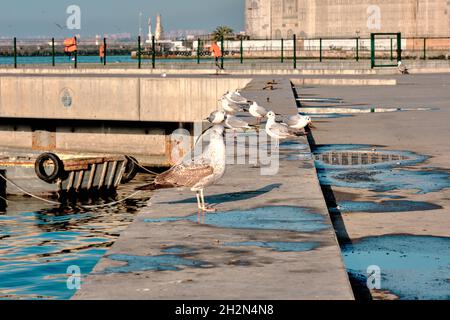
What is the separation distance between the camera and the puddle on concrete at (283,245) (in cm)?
913

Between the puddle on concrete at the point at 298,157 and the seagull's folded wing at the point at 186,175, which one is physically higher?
the seagull's folded wing at the point at 186,175

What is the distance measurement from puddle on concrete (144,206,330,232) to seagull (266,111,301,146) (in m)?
6.38

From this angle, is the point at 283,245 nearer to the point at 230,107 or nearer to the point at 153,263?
the point at 153,263

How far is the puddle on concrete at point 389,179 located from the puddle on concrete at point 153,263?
5541 millimetres

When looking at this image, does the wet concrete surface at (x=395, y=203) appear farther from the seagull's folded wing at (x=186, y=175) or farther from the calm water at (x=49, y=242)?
the calm water at (x=49, y=242)

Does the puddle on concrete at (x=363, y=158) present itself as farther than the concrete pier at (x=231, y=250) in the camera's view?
Yes

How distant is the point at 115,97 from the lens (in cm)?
3941

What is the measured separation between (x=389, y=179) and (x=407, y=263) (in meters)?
5.22

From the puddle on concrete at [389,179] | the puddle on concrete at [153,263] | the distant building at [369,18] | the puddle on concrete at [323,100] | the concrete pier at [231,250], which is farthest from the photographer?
the distant building at [369,18]

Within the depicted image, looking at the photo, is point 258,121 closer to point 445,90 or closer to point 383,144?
point 383,144

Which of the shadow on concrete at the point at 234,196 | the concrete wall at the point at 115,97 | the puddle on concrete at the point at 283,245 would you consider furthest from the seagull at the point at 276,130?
the concrete wall at the point at 115,97

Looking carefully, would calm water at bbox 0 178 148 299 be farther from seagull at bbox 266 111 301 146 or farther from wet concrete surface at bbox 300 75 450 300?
wet concrete surface at bbox 300 75 450 300

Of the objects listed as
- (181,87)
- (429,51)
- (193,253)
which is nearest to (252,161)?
(193,253)
